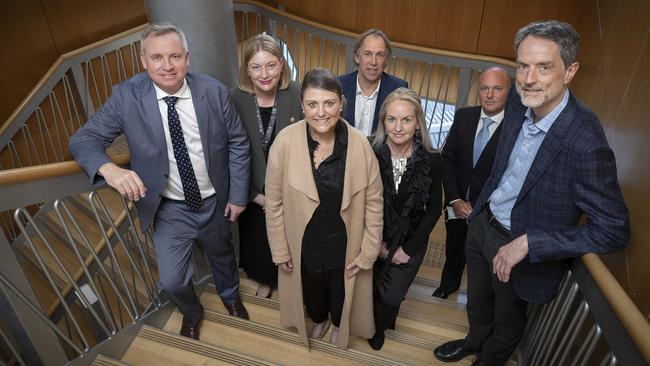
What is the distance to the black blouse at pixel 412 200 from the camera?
6.70ft

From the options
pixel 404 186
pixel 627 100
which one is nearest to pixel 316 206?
pixel 404 186

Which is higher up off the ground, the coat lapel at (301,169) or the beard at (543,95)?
the beard at (543,95)

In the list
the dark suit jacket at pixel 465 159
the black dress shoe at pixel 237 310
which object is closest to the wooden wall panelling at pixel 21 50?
the black dress shoe at pixel 237 310

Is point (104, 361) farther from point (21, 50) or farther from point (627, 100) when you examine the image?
point (21, 50)

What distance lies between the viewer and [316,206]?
78.0 inches

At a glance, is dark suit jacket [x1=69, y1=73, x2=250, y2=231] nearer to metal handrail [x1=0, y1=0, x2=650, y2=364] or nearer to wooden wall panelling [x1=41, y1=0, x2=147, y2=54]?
metal handrail [x1=0, y1=0, x2=650, y2=364]

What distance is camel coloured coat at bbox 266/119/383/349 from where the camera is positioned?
1929mm

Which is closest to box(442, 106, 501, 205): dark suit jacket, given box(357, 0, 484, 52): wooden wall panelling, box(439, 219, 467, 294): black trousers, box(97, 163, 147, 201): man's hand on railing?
box(439, 219, 467, 294): black trousers

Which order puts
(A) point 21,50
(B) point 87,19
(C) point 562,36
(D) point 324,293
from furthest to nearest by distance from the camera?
(B) point 87,19 < (A) point 21,50 < (D) point 324,293 < (C) point 562,36

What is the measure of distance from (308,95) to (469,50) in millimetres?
3777

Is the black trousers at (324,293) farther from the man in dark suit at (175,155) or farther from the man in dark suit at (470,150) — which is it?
the man in dark suit at (470,150)

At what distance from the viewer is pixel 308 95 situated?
1825 mm

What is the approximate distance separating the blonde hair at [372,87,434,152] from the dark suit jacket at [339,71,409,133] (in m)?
0.67

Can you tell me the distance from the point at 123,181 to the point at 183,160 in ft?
1.16
